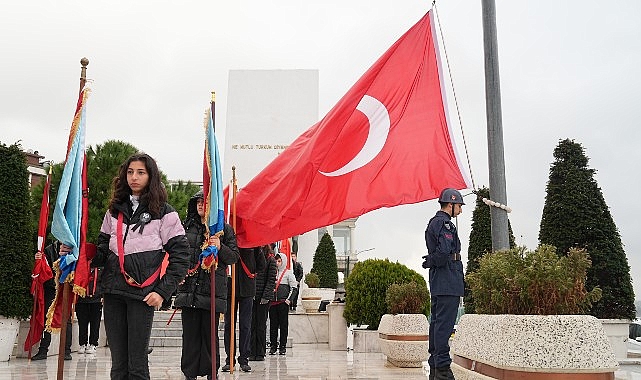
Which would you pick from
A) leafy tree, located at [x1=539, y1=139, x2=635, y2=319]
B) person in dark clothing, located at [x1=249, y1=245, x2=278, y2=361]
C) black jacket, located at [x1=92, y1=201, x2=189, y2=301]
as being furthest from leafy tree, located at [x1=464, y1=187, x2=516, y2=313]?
black jacket, located at [x1=92, y1=201, x2=189, y2=301]

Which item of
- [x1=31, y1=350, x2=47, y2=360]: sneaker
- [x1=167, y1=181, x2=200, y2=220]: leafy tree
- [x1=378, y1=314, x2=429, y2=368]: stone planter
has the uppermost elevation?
[x1=167, y1=181, x2=200, y2=220]: leafy tree

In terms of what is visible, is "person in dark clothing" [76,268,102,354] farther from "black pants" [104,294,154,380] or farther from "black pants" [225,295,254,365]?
"black pants" [104,294,154,380]

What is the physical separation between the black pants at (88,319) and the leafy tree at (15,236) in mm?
1001

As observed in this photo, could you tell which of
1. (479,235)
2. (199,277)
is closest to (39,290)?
(199,277)

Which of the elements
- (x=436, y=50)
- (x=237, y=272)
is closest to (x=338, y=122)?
(x=436, y=50)

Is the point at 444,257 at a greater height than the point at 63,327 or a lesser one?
greater

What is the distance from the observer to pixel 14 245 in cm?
991

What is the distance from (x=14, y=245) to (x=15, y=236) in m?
0.14

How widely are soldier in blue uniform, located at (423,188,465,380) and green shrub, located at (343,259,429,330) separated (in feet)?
17.2

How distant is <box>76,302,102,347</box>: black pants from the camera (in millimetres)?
10891

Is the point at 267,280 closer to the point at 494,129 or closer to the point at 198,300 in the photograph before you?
the point at 198,300

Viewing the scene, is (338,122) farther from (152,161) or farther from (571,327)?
(571,327)

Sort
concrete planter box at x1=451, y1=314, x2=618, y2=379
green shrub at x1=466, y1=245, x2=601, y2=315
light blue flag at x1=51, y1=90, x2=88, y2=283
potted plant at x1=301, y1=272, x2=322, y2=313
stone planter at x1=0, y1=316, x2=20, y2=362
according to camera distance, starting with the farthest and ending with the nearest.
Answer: potted plant at x1=301, y1=272, x2=322, y2=313
stone planter at x1=0, y1=316, x2=20, y2=362
light blue flag at x1=51, y1=90, x2=88, y2=283
green shrub at x1=466, y1=245, x2=601, y2=315
concrete planter box at x1=451, y1=314, x2=618, y2=379

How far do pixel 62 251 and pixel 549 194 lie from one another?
24.8 ft
